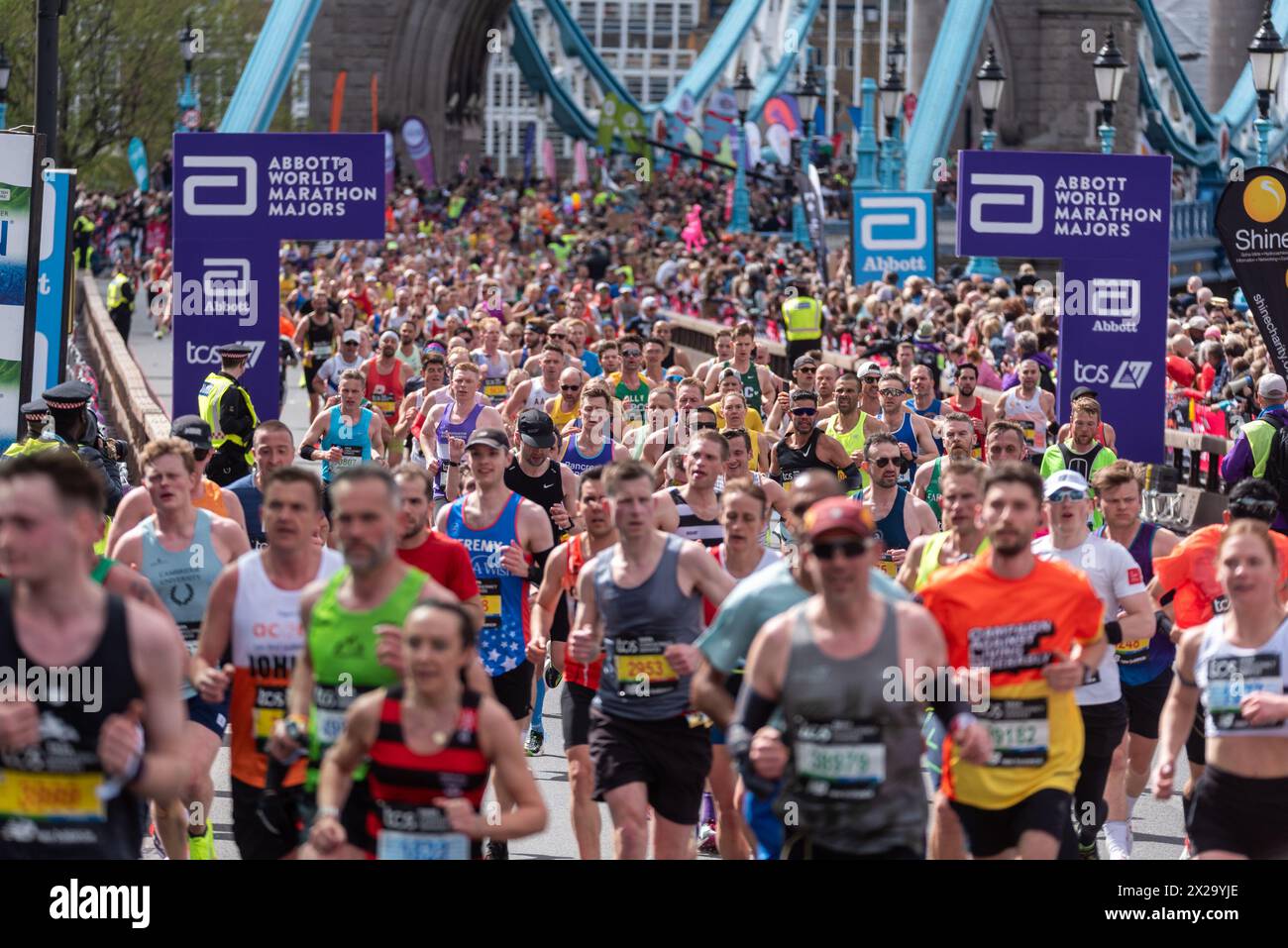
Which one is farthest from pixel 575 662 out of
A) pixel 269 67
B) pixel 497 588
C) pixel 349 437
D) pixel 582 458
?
pixel 269 67

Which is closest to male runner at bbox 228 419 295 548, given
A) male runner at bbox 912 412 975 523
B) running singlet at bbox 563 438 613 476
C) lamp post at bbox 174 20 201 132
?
running singlet at bbox 563 438 613 476

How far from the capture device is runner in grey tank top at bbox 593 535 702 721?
27.8 ft

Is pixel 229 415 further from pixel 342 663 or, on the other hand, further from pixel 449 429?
pixel 342 663

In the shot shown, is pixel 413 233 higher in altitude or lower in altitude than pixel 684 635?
higher

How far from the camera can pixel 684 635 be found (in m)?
8.52

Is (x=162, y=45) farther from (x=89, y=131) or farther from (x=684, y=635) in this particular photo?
(x=684, y=635)

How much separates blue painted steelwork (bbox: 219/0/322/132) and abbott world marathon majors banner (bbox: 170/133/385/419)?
2467 centimetres

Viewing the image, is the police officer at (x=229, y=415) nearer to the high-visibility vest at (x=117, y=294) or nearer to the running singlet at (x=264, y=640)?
the running singlet at (x=264, y=640)

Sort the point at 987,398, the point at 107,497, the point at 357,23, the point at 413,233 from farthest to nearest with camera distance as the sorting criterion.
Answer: the point at 357,23 → the point at 413,233 → the point at 987,398 → the point at 107,497

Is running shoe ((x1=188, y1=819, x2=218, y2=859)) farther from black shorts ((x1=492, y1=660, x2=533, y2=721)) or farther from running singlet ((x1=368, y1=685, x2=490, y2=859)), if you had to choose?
running singlet ((x1=368, y1=685, x2=490, y2=859))

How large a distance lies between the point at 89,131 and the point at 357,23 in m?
21.6

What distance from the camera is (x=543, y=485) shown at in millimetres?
12500

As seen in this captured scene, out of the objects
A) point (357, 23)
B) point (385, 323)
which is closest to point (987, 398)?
point (385, 323)

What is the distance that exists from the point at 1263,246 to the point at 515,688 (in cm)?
682
